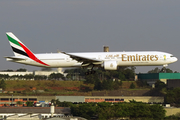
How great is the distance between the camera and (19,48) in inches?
2530

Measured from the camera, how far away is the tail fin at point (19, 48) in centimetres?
6301

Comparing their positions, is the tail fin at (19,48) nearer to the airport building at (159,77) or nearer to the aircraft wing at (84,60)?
the aircraft wing at (84,60)

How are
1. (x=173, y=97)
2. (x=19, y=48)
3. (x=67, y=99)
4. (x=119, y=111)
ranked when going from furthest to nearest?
1. (x=67, y=99)
2. (x=173, y=97)
3. (x=119, y=111)
4. (x=19, y=48)

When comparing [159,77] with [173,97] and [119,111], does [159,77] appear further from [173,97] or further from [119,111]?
[119,111]

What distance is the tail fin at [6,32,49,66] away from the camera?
63.0 metres

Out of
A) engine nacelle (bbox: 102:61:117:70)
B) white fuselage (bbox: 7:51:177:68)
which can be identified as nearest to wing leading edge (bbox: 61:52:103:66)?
white fuselage (bbox: 7:51:177:68)

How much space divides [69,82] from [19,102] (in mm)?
20736

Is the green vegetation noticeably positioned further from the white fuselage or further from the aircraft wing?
the aircraft wing

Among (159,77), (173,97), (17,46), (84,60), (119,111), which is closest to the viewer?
(84,60)

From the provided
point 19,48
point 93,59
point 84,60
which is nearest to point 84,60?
point 84,60

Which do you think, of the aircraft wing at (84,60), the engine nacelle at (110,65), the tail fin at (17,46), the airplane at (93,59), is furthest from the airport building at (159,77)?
the tail fin at (17,46)

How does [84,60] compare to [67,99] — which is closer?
[84,60]

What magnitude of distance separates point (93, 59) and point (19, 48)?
525 inches

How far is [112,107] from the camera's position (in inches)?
2992
